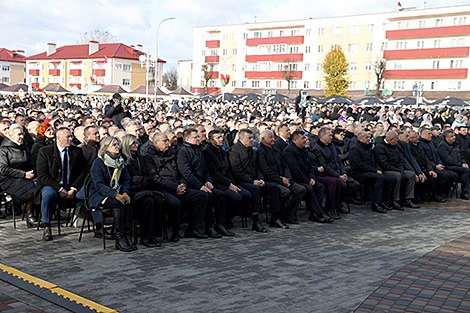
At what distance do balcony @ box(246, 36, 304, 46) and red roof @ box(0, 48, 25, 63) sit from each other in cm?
6930

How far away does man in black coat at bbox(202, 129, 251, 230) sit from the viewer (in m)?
9.66

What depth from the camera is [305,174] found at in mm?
11000

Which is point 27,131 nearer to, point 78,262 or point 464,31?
point 78,262

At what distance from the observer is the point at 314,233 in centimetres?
959

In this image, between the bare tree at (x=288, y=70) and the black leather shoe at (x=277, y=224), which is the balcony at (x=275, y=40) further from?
the black leather shoe at (x=277, y=224)

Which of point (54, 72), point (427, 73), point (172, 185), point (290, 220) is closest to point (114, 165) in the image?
point (172, 185)

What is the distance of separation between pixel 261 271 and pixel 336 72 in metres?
69.1

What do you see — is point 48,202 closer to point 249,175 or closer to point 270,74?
point 249,175

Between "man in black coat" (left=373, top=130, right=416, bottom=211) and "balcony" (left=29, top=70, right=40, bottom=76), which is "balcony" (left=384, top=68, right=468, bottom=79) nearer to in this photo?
"man in black coat" (left=373, top=130, right=416, bottom=211)

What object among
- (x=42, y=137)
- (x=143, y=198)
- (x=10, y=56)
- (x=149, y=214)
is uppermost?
(x=10, y=56)

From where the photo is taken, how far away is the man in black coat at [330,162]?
38.1ft

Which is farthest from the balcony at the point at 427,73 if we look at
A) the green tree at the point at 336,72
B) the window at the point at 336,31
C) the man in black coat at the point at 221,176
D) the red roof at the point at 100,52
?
the man in black coat at the point at 221,176

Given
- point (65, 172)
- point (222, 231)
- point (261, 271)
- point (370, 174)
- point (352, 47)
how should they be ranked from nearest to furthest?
point (261, 271) → point (65, 172) → point (222, 231) → point (370, 174) → point (352, 47)

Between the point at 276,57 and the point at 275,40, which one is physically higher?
the point at 275,40
